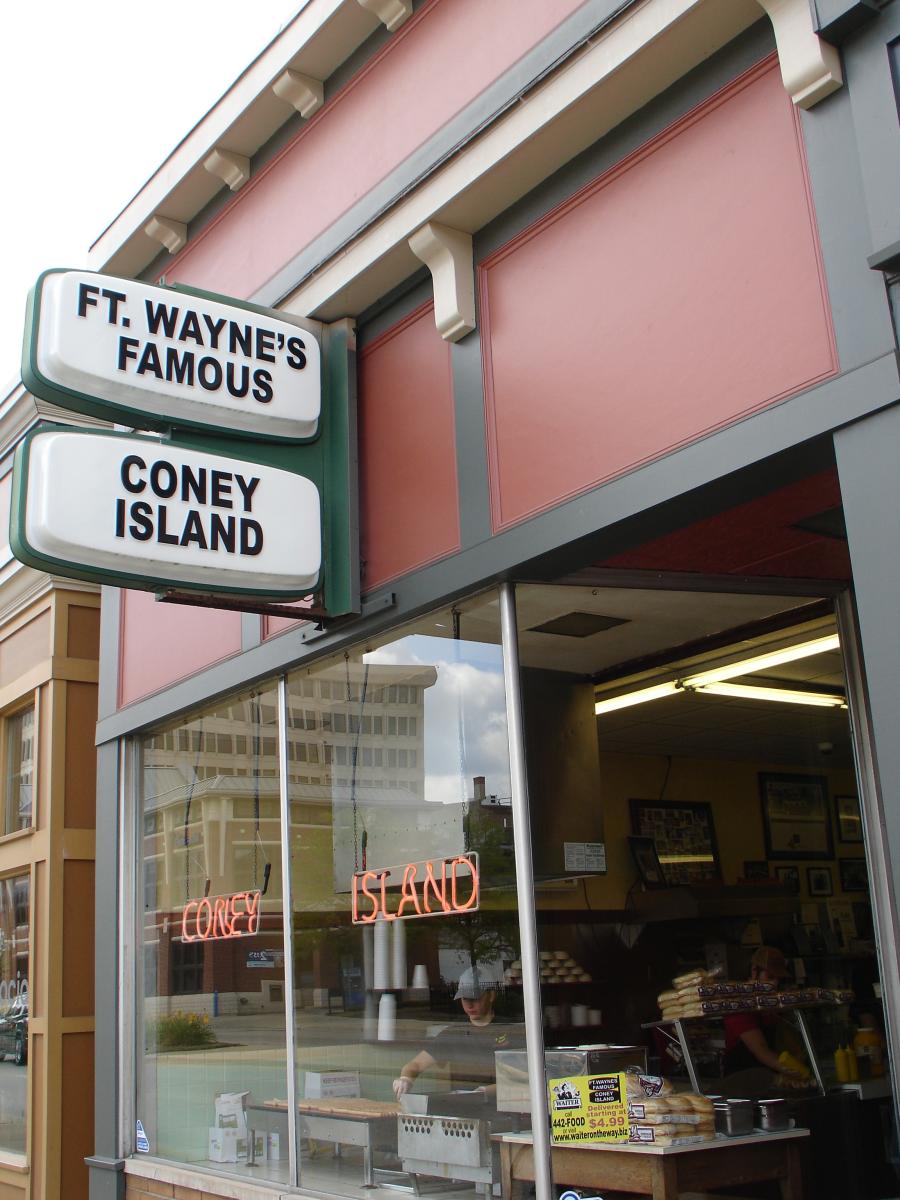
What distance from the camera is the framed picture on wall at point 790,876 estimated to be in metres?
10.8

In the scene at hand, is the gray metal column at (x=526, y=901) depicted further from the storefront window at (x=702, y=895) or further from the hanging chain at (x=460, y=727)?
the hanging chain at (x=460, y=727)

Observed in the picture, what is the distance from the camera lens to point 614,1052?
556 cm

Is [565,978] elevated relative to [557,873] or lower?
lower

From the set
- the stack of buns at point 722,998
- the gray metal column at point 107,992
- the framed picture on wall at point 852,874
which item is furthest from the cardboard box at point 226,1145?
the framed picture on wall at point 852,874

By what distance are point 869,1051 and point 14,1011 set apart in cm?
616

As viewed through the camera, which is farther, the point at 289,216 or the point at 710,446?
the point at 289,216

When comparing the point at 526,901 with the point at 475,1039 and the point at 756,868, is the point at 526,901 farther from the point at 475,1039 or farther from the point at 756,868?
the point at 756,868

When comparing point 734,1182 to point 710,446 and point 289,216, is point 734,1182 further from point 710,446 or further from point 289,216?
point 289,216

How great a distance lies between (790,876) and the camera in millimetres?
10906

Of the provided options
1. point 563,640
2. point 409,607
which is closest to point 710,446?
point 409,607

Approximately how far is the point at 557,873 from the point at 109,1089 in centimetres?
356

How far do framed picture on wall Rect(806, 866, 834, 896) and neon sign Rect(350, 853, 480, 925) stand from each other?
20.5ft

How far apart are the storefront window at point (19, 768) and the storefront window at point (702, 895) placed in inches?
161

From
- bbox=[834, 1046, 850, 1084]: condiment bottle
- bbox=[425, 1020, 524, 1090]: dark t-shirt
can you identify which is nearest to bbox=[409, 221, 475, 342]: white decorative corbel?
bbox=[425, 1020, 524, 1090]: dark t-shirt
